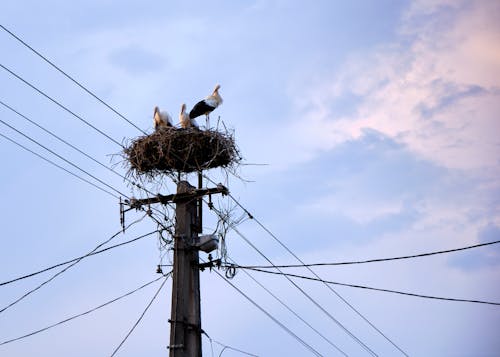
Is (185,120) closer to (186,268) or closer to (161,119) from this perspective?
(161,119)

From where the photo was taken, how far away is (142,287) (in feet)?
40.9

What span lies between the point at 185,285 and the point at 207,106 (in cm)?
447

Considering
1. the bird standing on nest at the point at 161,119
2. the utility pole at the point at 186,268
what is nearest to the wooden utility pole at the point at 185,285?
the utility pole at the point at 186,268

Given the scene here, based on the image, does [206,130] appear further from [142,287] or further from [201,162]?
[142,287]

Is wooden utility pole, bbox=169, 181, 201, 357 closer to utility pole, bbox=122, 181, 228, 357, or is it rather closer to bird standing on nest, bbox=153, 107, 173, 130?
utility pole, bbox=122, 181, 228, 357

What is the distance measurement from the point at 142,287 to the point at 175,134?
2142 mm

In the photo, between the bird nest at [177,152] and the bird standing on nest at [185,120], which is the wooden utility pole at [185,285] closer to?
the bird nest at [177,152]

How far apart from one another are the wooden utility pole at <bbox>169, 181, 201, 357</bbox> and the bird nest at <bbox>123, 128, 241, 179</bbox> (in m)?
0.61

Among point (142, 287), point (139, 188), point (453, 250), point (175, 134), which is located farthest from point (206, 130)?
point (453, 250)

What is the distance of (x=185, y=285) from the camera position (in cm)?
1184

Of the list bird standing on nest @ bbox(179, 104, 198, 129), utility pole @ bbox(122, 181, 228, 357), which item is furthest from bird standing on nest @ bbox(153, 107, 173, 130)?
utility pole @ bbox(122, 181, 228, 357)

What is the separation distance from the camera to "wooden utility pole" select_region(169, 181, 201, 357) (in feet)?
38.0

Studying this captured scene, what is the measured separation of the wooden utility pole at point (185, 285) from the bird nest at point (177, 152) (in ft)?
2.01

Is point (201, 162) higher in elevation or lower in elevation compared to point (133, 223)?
higher
